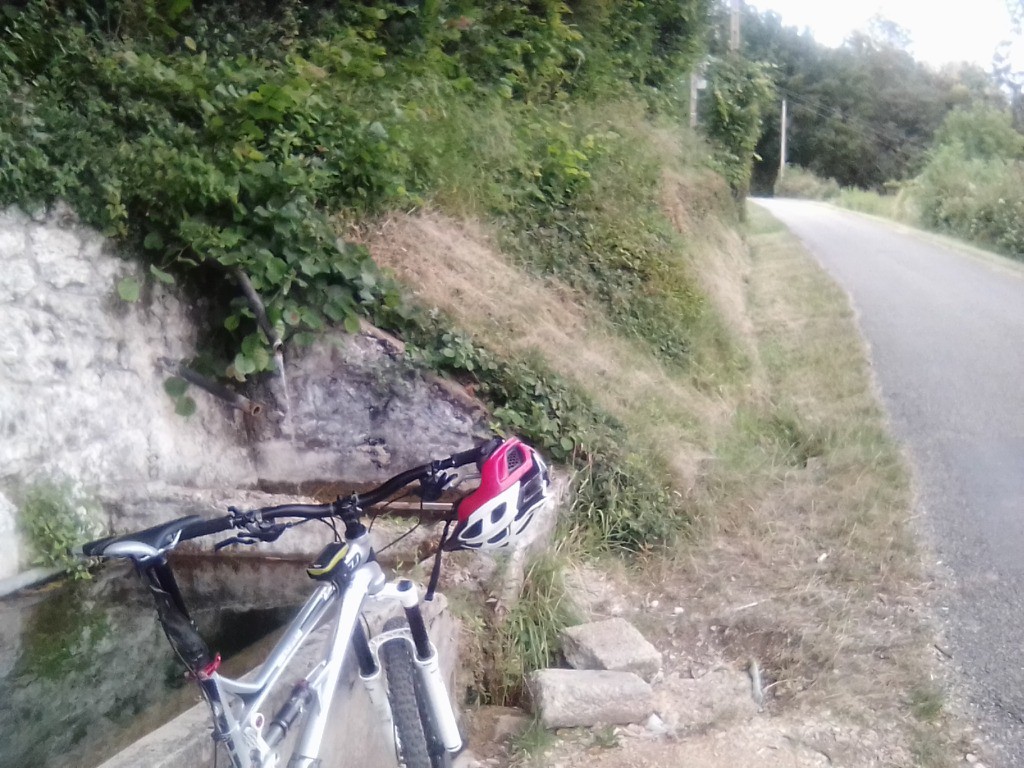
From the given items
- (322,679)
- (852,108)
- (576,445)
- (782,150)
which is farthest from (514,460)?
(852,108)

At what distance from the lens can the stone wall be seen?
399cm

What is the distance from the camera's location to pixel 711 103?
512 inches

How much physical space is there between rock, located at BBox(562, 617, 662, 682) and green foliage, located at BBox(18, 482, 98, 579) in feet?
7.42

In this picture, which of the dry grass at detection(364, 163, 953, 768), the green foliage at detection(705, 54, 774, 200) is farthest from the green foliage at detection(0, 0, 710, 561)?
the green foliage at detection(705, 54, 774, 200)

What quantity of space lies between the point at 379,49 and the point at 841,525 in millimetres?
4647

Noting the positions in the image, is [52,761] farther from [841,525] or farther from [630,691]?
[841,525]

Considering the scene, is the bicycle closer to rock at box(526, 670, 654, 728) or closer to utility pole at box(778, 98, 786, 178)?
rock at box(526, 670, 654, 728)

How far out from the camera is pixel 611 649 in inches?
148

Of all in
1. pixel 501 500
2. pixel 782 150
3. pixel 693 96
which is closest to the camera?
pixel 501 500

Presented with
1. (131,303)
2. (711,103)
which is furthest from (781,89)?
(131,303)

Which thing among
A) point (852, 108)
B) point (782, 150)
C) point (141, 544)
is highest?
point (852, 108)

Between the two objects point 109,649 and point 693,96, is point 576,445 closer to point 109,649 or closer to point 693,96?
point 109,649

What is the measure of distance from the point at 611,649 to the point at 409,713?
1371mm

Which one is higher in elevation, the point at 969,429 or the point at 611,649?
the point at 969,429
